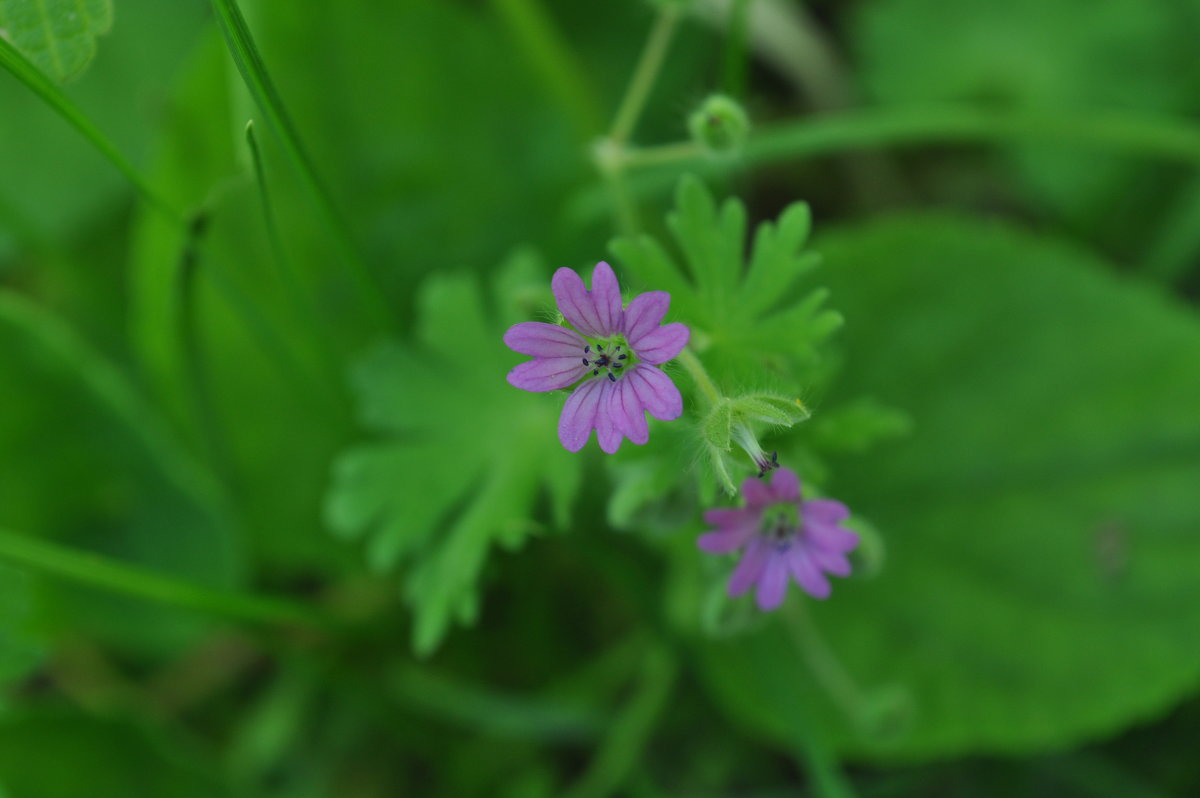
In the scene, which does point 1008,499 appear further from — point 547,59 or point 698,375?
point 547,59

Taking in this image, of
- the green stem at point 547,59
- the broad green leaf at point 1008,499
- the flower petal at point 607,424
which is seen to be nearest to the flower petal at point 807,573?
the flower petal at point 607,424

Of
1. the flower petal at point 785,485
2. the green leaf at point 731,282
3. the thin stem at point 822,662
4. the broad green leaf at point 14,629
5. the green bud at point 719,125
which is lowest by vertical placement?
the broad green leaf at point 14,629

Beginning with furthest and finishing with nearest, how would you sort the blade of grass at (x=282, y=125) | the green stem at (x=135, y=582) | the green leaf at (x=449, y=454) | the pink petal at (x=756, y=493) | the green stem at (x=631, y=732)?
A: 1. the green stem at (x=631, y=732)
2. the green leaf at (x=449, y=454)
3. the green stem at (x=135, y=582)
4. the pink petal at (x=756, y=493)
5. the blade of grass at (x=282, y=125)

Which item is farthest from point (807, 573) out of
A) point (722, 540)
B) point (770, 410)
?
point (770, 410)

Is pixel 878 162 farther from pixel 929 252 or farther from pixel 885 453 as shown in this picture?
pixel 885 453

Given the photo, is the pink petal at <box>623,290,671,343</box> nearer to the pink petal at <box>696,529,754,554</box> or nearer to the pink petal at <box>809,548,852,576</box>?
the pink petal at <box>696,529,754,554</box>

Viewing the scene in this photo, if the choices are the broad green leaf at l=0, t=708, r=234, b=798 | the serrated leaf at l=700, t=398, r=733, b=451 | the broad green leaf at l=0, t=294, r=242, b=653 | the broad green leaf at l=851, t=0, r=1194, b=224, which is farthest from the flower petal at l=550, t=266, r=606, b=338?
the broad green leaf at l=851, t=0, r=1194, b=224

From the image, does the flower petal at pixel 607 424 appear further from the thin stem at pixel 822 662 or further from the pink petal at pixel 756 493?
the thin stem at pixel 822 662

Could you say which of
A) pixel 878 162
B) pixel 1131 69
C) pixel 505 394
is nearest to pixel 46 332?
pixel 505 394
